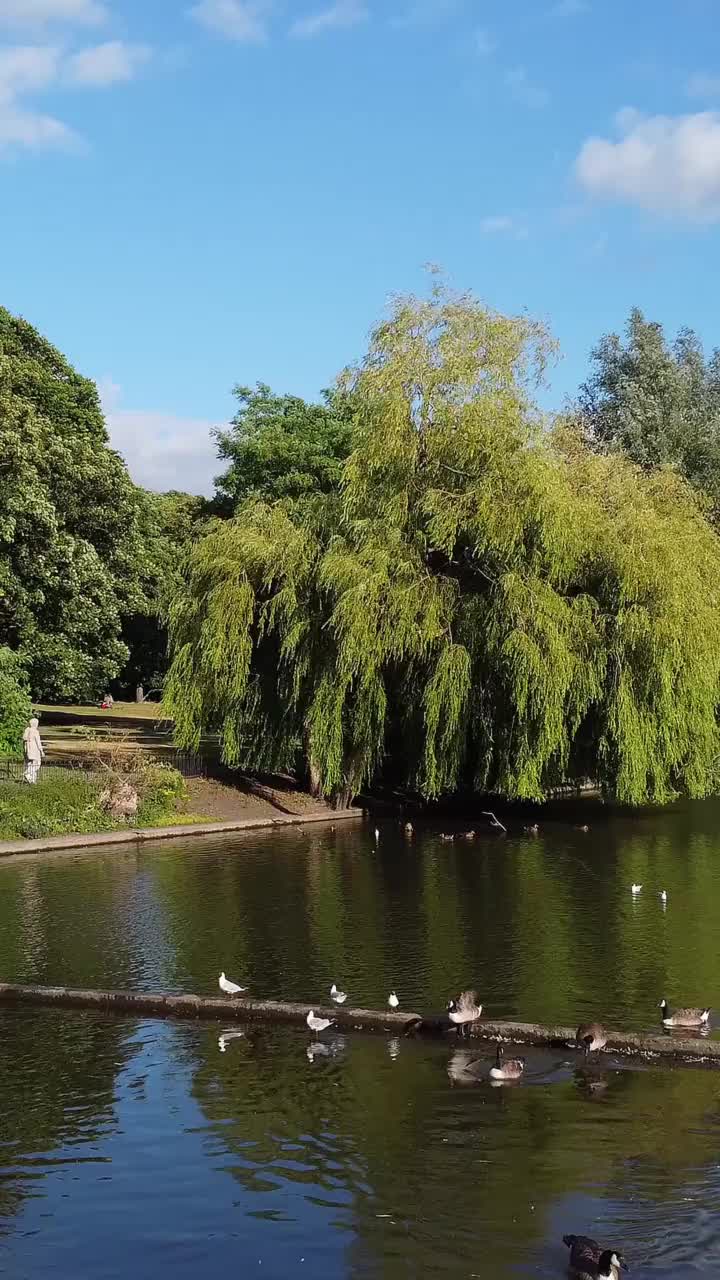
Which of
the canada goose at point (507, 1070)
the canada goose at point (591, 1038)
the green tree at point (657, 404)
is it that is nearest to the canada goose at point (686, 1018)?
the canada goose at point (591, 1038)

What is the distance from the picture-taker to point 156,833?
31.7 m

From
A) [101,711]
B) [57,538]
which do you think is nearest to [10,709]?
[57,538]

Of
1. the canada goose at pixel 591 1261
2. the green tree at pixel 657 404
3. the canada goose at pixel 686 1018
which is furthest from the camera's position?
the green tree at pixel 657 404

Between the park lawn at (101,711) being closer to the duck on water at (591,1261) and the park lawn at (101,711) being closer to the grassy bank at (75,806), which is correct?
the grassy bank at (75,806)

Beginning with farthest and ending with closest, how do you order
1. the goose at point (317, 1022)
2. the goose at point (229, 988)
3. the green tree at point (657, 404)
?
the green tree at point (657, 404) < the goose at point (229, 988) < the goose at point (317, 1022)

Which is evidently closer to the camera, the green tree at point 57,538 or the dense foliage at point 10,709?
the dense foliage at point 10,709

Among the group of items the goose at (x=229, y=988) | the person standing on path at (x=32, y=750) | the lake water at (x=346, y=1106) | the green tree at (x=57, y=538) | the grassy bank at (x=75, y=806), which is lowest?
the lake water at (x=346, y=1106)

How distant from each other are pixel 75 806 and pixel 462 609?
11.1 metres

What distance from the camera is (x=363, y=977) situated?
679 inches

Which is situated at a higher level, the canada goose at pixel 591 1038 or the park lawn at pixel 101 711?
the park lawn at pixel 101 711

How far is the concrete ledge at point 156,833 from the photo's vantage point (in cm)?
2877

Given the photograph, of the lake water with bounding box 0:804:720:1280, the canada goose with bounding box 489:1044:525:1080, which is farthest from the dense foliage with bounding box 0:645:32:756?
the canada goose with bounding box 489:1044:525:1080

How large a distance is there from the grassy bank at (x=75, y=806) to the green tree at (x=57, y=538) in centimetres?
766

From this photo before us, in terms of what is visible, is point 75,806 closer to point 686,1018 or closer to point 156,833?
point 156,833
